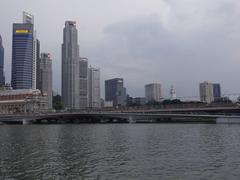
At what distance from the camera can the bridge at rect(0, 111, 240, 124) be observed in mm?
142500

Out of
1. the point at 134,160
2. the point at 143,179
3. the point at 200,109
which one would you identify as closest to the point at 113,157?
the point at 134,160

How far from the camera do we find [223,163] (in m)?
31.0

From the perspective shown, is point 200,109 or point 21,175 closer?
point 21,175

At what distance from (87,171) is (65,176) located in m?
2.34

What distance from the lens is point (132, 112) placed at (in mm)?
160500

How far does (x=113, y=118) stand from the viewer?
17975 cm

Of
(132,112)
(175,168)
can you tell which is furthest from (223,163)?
(132,112)

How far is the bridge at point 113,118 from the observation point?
142500 millimetres

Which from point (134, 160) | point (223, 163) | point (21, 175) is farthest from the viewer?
point (134, 160)

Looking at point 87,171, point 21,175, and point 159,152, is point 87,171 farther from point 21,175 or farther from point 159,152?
point 159,152

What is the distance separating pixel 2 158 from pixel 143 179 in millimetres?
17368

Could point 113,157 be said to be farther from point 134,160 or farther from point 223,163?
point 223,163

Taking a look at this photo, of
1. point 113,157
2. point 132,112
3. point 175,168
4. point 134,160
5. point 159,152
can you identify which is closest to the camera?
point 175,168

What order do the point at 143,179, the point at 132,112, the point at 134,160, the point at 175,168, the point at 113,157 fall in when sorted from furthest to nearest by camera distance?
1. the point at 132,112
2. the point at 113,157
3. the point at 134,160
4. the point at 175,168
5. the point at 143,179
